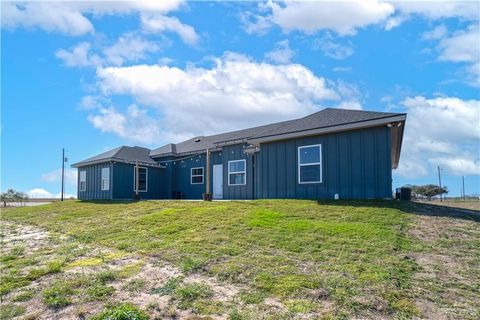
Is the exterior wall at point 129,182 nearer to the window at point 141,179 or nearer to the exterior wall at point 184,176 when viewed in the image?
the window at point 141,179

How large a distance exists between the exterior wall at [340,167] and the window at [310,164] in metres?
0.14

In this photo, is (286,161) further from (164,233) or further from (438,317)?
(438,317)

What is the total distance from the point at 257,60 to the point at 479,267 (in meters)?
9.86

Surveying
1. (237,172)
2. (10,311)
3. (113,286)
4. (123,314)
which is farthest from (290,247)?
(237,172)

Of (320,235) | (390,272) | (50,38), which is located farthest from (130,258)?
(50,38)

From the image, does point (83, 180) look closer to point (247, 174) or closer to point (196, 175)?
point (196, 175)

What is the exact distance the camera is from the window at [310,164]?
1280 centimetres

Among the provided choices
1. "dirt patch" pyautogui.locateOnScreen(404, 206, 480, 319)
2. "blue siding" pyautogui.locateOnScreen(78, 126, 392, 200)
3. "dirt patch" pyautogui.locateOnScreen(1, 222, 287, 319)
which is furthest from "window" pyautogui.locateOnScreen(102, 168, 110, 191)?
"dirt patch" pyautogui.locateOnScreen(404, 206, 480, 319)

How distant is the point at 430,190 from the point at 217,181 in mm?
38973

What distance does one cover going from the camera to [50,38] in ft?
34.7

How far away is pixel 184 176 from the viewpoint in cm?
2131

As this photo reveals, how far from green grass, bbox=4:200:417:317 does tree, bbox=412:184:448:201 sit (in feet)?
137

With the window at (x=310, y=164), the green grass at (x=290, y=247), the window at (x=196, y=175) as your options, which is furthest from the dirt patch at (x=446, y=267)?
the window at (x=196, y=175)

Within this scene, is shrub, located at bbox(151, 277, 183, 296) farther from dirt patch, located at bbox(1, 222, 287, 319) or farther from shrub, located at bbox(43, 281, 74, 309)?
shrub, located at bbox(43, 281, 74, 309)
